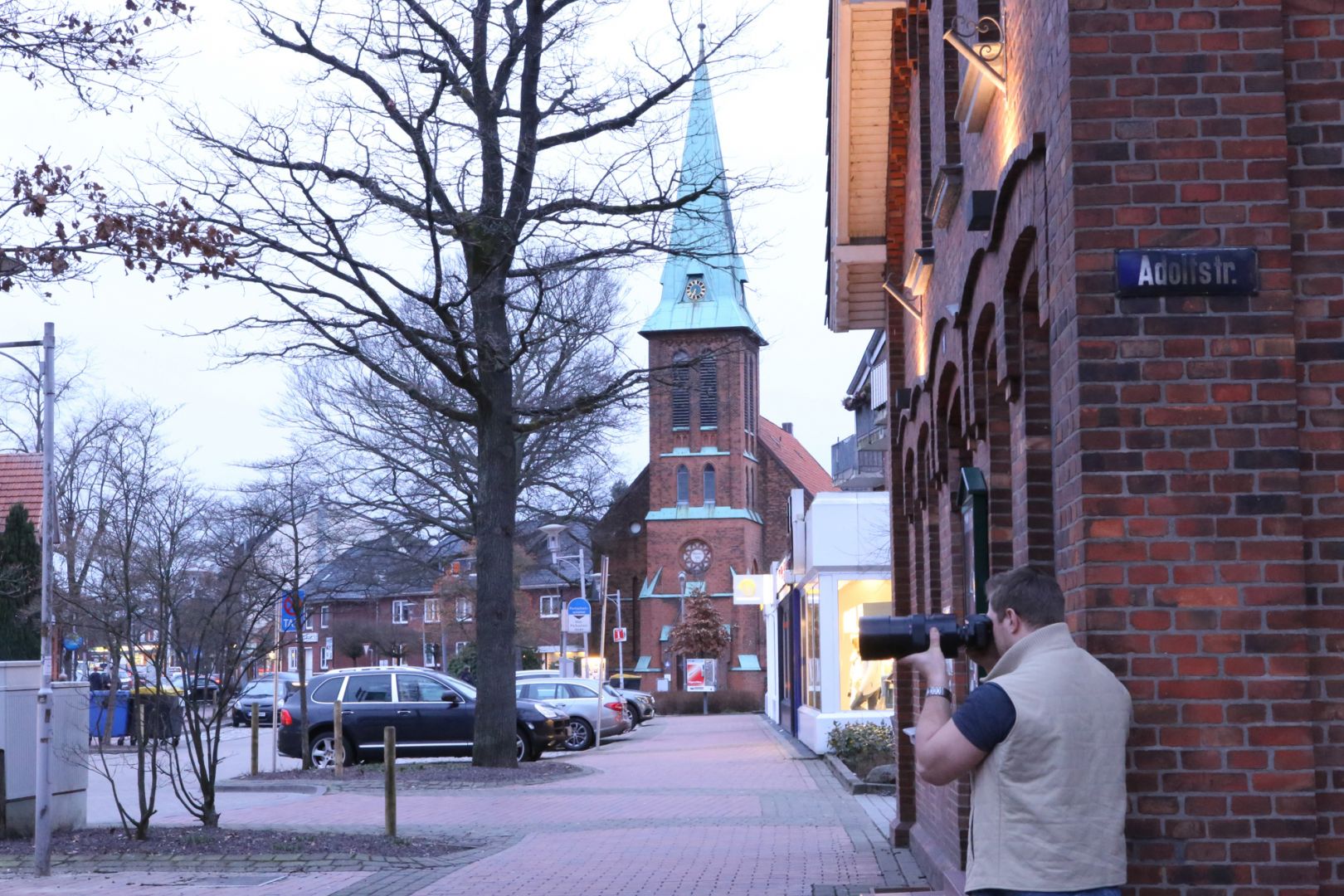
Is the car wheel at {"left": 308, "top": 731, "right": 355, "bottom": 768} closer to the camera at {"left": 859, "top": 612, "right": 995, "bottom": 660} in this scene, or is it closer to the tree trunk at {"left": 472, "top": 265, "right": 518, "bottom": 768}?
the tree trunk at {"left": 472, "top": 265, "right": 518, "bottom": 768}

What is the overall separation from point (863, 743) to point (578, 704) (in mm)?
9491

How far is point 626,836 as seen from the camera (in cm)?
1394

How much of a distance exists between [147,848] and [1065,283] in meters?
9.63

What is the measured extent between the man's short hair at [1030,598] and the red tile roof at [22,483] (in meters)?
33.1

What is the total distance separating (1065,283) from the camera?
5.45 metres

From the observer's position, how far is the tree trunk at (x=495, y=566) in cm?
2280

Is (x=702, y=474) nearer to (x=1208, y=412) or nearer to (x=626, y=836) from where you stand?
(x=626, y=836)

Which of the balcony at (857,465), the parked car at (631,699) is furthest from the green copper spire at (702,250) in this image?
the parked car at (631,699)

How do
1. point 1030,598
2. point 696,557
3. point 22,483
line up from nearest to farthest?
point 1030,598
point 22,483
point 696,557

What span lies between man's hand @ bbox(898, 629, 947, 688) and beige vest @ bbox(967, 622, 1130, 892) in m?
0.25

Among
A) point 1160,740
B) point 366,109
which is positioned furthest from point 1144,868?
point 366,109

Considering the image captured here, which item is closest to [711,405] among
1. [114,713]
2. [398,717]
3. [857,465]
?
[857,465]

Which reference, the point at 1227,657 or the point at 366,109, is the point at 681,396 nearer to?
the point at 366,109

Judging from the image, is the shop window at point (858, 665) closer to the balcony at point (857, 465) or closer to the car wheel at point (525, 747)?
the balcony at point (857, 465)
